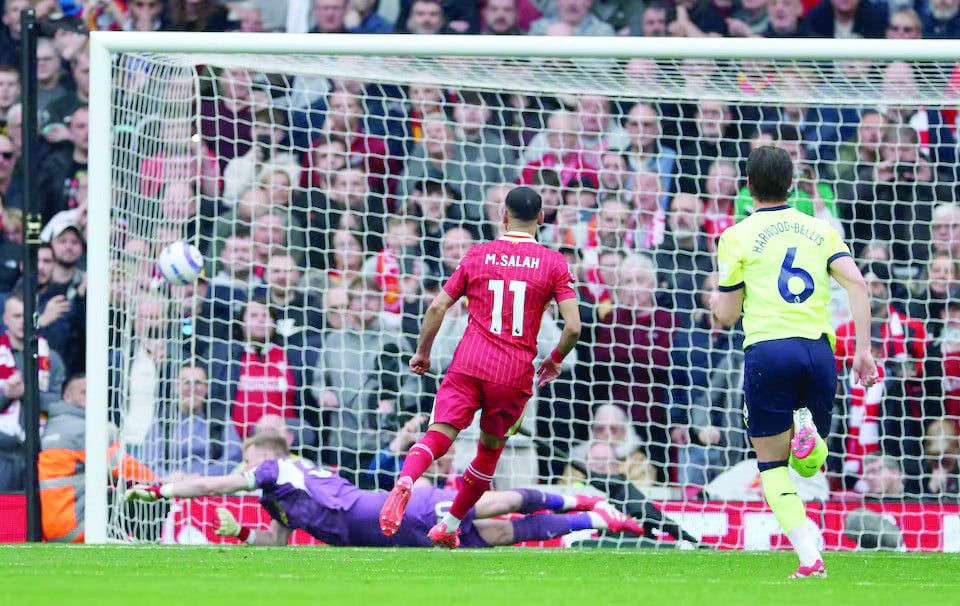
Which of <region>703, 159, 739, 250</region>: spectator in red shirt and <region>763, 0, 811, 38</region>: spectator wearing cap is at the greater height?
<region>763, 0, 811, 38</region>: spectator wearing cap

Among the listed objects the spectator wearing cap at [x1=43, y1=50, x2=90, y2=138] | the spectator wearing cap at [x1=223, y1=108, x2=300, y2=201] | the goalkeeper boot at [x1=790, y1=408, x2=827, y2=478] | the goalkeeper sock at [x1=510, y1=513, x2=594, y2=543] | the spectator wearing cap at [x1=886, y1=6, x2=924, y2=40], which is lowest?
the goalkeeper sock at [x1=510, y1=513, x2=594, y2=543]

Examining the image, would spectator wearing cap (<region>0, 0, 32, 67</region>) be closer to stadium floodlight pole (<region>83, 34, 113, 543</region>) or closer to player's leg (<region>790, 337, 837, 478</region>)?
stadium floodlight pole (<region>83, 34, 113, 543</region>)

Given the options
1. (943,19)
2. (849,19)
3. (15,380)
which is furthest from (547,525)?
(943,19)

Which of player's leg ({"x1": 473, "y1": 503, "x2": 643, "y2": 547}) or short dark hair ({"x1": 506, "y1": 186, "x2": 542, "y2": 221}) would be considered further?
player's leg ({"x1": 473, "y1": 503, "x2": 643, "y2": 547})

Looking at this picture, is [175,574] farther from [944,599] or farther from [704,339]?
[704,339]

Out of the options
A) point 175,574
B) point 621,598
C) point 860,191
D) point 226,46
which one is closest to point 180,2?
point 226,46

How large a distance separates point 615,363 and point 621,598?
4924 millimetres

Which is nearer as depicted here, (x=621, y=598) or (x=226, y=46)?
(x=621, y=598)

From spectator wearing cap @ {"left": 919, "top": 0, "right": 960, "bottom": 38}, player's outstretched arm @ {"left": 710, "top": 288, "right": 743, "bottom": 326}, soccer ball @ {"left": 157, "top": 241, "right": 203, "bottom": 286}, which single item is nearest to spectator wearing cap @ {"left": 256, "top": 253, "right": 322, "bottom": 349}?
soccer ball @ {"left": 157, "top": 241, "right": 203, "bottom": 286}

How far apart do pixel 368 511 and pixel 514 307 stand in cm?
169

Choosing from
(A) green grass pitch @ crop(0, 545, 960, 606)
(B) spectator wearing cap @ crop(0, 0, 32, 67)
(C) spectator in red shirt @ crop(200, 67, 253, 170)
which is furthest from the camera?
(B) spectator wearing cap @ crop(0, 0, 32, 67)

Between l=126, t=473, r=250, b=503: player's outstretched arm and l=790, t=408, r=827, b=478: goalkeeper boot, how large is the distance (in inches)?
132

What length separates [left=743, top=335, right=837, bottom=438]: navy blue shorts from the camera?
552 centimetres

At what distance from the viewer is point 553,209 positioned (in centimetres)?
999
